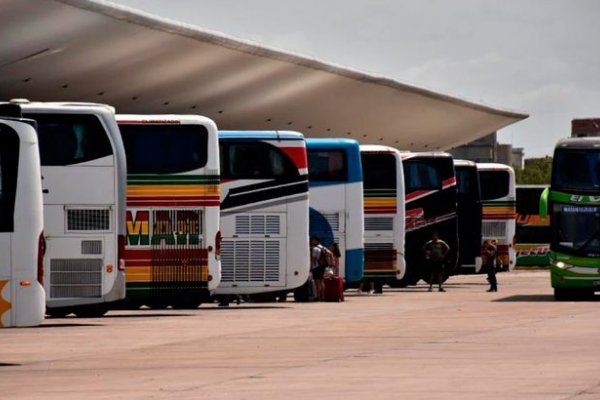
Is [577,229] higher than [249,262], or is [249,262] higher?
[577,229]

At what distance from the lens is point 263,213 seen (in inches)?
1438

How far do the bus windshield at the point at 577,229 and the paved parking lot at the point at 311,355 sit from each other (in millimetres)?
3931

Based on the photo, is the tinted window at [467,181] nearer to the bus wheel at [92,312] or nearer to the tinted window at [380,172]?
the tinted window at [380,172]

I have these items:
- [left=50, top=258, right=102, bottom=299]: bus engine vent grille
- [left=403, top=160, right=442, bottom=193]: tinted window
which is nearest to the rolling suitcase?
[left=403, top=160, right=442, bottom=193]: tinted window

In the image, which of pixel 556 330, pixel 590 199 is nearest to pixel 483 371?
pixel 556 330

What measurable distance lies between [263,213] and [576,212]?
6.74 m

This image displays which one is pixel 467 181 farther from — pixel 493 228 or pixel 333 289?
pixel 333 289

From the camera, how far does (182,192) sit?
32719 mm

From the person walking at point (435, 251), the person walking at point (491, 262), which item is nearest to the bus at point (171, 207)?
the person walking at point (435, 251)

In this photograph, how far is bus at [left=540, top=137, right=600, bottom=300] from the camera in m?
39.1

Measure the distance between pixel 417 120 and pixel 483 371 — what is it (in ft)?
254

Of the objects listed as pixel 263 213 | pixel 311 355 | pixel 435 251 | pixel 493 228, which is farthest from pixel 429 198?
pixel 311 355

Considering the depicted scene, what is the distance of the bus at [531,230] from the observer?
7369cm

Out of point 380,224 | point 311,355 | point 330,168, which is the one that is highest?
point 330,168
